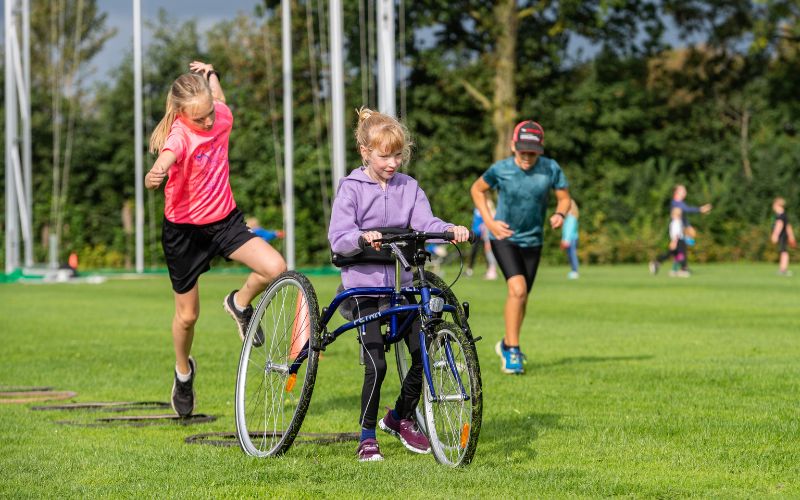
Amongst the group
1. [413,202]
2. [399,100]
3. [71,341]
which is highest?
[399,100]

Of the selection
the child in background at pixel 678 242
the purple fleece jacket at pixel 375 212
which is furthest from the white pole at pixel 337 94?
the purple fleece jacket at pixel 375 212

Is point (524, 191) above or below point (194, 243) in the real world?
above

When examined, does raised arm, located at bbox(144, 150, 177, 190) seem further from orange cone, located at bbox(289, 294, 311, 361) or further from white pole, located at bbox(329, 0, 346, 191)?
white pole, located at bbox(329, 0, 346, 191)

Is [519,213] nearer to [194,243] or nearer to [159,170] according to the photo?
[194,243]

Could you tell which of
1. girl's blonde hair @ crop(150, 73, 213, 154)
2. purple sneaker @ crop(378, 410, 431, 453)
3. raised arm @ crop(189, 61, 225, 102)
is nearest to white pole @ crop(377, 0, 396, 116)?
raised arm @ crop(189, 61, 225, 102)

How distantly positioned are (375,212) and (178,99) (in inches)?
72.1

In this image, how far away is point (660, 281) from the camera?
28.5 meters

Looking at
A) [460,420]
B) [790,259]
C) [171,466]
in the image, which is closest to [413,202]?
[460,420]

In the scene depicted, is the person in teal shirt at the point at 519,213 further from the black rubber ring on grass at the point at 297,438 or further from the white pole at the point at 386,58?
the white pole at the point at 386,58

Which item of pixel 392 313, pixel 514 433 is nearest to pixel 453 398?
pixel 392 313

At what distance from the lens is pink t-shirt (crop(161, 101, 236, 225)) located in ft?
25.1

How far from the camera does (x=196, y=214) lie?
779 centimetres

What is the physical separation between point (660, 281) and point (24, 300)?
43.2 ft

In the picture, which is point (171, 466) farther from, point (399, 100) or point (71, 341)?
point (399, 100)
